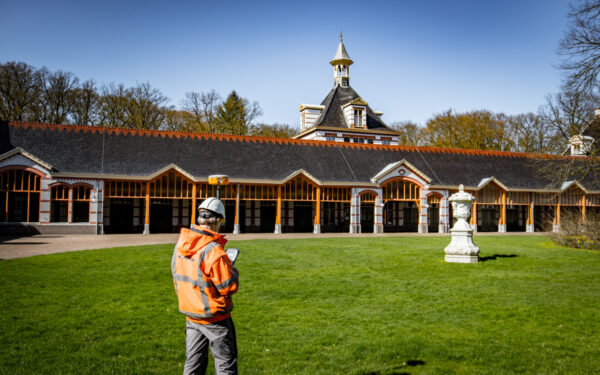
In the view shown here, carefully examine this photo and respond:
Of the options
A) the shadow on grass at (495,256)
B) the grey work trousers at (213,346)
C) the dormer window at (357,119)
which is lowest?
the shadow on grass at (495,256)

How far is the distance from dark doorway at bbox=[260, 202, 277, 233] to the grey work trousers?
2440cm

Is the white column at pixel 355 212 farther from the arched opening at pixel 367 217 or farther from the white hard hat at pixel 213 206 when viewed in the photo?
the white hard hat at pixel 213 206

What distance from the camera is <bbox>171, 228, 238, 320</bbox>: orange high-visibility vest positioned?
3.91 metres

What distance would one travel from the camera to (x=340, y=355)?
612 centimetres

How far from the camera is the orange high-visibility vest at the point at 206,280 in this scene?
154 inches

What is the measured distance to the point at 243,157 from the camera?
1128 inches

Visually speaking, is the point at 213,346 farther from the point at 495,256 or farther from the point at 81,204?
the point at 81,204

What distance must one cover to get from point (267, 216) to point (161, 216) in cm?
633

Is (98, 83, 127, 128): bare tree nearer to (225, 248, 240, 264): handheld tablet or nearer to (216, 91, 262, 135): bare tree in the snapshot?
(216, 91, 262, 135): bare tree

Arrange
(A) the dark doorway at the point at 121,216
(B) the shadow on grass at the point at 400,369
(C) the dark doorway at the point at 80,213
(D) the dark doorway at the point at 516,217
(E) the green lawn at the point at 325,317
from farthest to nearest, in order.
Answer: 1. (D) the dark doorway at the point at 516,217
2. (A) the dark doorway at the point at 121,216
3. (C) the dark doorway at the point at 80,213
4. (E) the green lawn at the point at 325,317
5. (B) the shadow on grass at the point at 400,369

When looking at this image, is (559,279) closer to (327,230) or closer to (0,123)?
(327,230)

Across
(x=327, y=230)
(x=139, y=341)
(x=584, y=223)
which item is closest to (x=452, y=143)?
(x=327, y=230)

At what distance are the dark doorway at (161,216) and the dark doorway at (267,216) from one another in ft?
17.8

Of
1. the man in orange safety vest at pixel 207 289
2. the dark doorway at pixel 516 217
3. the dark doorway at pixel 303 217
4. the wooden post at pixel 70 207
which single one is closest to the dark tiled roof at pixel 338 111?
the dark doorway at pixel 303 217
